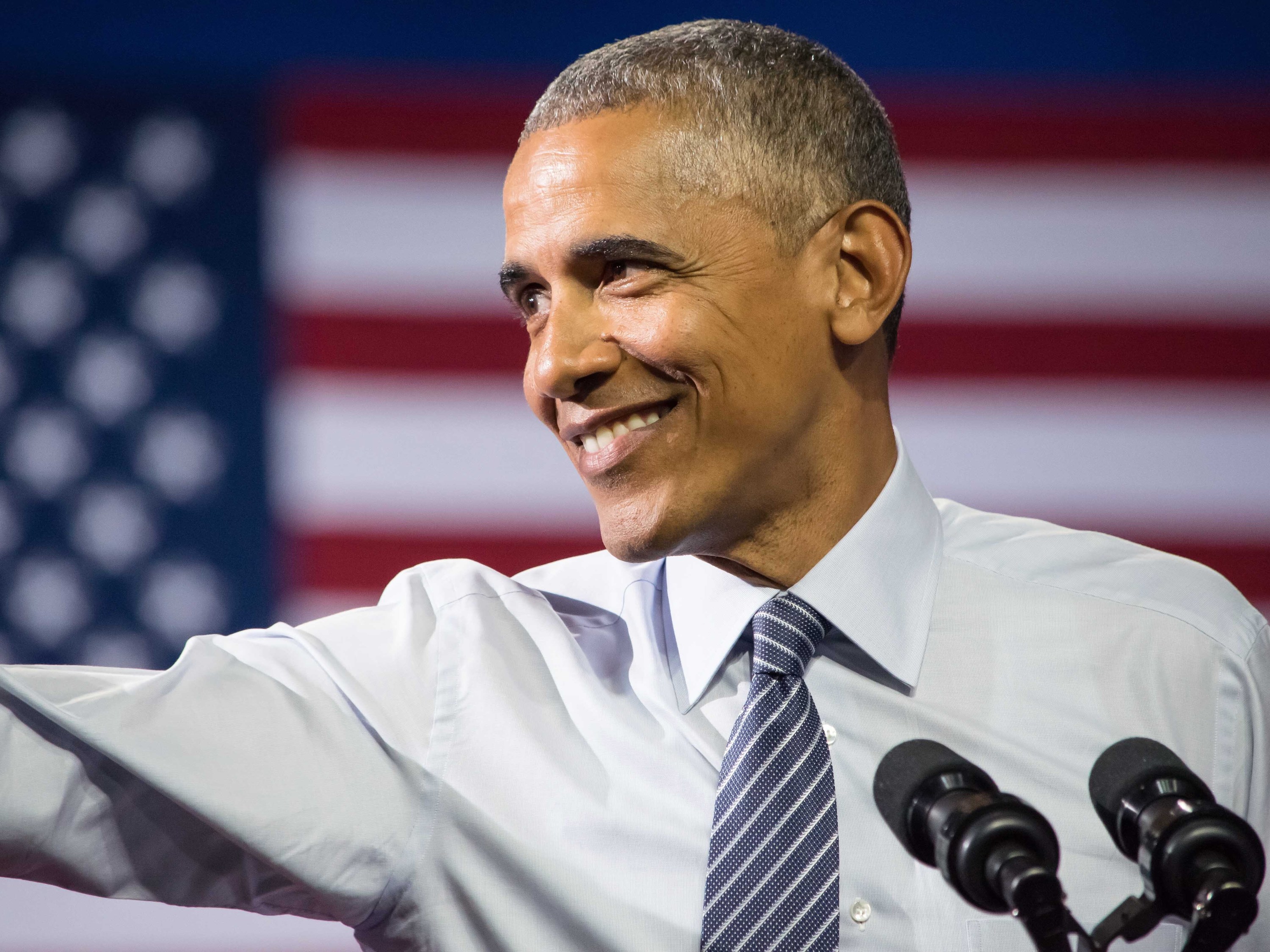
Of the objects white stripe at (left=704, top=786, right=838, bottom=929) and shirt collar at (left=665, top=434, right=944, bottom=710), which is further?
shirt collar at (left=665, top=434, right=944, bottom=710)

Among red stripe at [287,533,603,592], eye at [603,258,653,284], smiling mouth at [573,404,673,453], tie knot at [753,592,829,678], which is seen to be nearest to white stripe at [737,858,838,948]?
tie knot at [753,592,829,678]

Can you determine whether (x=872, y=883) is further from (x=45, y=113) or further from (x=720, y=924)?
(x=45, y=113)

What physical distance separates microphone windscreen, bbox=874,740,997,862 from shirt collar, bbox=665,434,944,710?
0.42m

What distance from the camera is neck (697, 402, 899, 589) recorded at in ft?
3.92

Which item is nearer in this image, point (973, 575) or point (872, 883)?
point (872, 883)

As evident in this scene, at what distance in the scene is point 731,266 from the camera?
1.11 meters

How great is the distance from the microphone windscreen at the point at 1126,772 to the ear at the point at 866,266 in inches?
21.6

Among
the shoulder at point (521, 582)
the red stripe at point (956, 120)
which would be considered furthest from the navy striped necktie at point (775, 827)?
the red stripe at point (956, 120)

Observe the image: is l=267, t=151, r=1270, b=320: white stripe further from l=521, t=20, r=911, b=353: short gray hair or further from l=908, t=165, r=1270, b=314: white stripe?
l=521, t=20, r=911, b=353: short gray hair

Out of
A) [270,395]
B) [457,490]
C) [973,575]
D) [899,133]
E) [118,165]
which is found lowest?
[457,490]

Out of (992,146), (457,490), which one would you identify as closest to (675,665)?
(457,490)

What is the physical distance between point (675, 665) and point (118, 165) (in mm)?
2099

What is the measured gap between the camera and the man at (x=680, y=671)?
3.28 ft

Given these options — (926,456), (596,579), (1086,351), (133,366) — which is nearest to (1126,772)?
(596,579)
